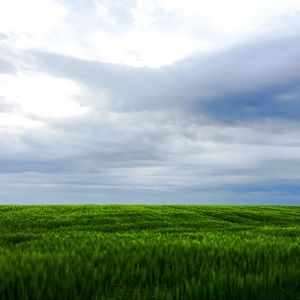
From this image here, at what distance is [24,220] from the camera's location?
27219 mm

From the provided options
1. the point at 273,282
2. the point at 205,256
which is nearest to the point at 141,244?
the point at 205,256

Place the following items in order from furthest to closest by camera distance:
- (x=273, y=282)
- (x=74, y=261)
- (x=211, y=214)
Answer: (x=211, y=214) < (x=74, y=261) < (x=273, y=282)

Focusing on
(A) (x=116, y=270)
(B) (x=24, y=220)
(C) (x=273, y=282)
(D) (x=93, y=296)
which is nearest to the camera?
(D) (x=93, y=296)

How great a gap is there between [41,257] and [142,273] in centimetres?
233

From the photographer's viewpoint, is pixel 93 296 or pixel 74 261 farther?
pixel 74 261

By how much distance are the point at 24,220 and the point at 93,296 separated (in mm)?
21788

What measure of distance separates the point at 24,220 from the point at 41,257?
62.5ft

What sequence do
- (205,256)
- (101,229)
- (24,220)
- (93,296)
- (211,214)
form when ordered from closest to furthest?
1. (93,296)
2. (205,256)
3. (101,229)
4. (24,220)
5. (211,214)

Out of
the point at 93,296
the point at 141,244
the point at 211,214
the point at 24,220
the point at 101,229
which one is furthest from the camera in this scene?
the point at 211,214

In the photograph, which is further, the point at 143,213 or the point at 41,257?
the point at 143,213

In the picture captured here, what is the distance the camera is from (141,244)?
464 inches

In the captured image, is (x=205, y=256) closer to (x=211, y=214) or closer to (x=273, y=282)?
(x=273, y=282)

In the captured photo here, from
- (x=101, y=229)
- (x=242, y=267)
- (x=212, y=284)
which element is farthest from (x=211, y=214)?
(x=212, y=284)

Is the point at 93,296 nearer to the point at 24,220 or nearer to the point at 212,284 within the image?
the point at 212,284
